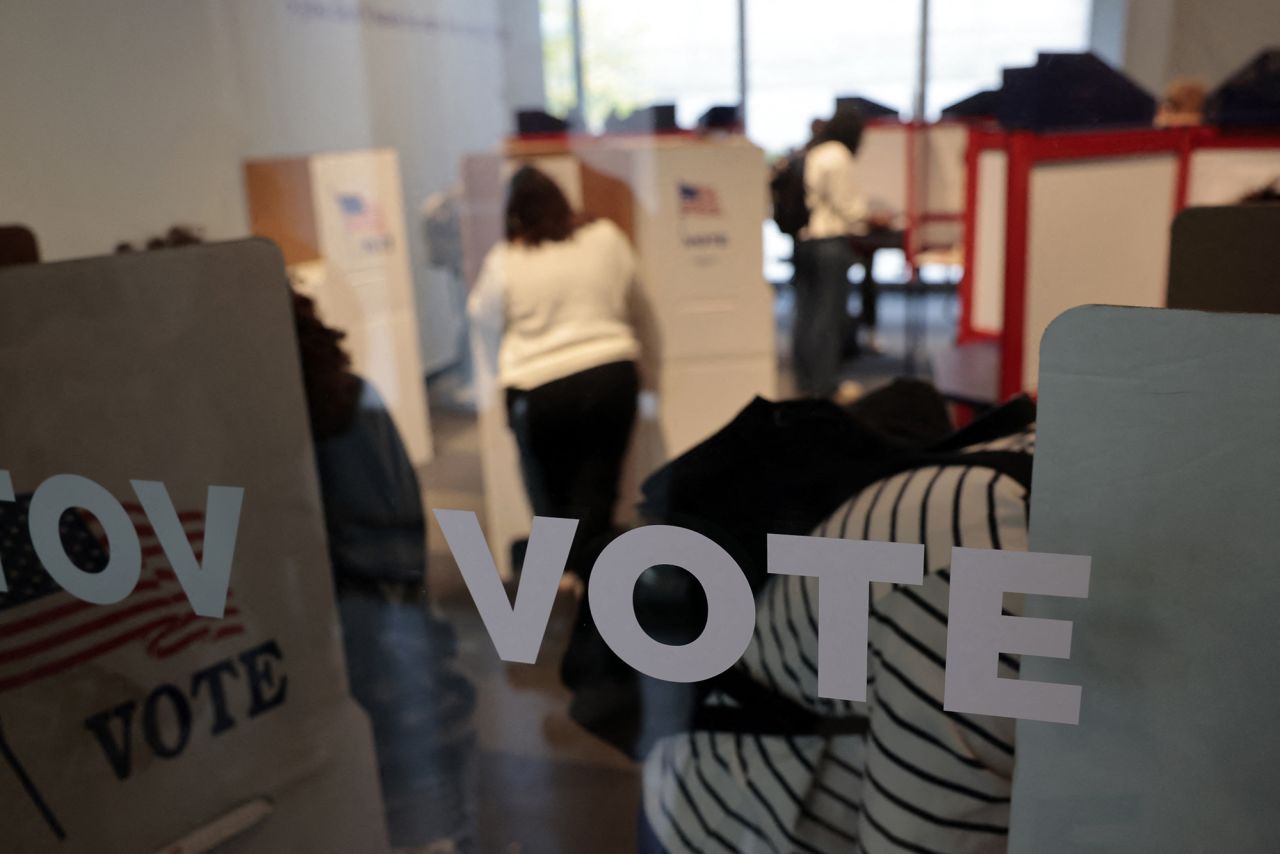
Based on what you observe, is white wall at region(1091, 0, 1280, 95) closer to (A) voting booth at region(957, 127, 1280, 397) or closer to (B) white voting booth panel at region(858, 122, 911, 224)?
(A) voting booth at region(957, 127, 1280, 397)

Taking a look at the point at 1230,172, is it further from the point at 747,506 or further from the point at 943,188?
the point at 943,188

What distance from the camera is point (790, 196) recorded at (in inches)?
54.5

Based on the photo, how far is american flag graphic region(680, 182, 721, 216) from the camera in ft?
6.87

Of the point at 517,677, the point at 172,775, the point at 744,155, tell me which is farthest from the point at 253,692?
the point at 744,155

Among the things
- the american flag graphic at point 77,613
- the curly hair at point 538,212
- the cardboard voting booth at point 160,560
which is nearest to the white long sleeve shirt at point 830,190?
the curly hair at point 538,212

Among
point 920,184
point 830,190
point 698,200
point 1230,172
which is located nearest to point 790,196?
point 830,190

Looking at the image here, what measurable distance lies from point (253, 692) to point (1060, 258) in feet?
2.59

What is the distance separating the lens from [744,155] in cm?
175

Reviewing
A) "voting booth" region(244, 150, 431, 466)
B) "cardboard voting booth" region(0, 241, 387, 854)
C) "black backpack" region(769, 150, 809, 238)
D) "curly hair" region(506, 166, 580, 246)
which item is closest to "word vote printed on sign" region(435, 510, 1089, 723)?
"cardboard voting booth" region(0, 241, 387, 854)

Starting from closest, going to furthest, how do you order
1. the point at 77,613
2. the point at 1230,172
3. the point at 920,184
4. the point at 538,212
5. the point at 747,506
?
1. the point at 747,506
2. the point at 77,613
3. the point at 1230,172
4. the point at 538,212
5. the point at 920,184

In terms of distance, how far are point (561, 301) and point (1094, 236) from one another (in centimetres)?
98

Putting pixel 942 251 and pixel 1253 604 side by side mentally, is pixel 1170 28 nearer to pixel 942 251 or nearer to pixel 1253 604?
pixel 1253 604

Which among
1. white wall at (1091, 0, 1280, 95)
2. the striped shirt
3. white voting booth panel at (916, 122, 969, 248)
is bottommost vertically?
the striped shirt

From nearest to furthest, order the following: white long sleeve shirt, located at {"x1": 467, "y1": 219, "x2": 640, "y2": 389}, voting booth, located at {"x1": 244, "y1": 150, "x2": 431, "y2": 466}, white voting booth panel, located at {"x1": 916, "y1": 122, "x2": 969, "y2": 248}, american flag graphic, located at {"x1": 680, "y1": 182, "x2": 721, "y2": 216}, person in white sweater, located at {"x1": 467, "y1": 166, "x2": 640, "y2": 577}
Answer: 1. person in white sweater, located at {"x1": 467, "y1": 166, "x2": 640, "y2": 577}
2. voting booth, located at {"x1": 244, "y1": 150, "x2": 431, "y2": 466}
3. white long sleeve shirt, located at {"x1": 467, "y1": 219, "x2": 640, "y2": 389}
4. american flag graphic, located at {"x1": 680, "y1": 182, "x2": 721, "y2": 216}
5. white voting booth panel, located at {"x1": 916, "y1": 122, "x2": 969, "y2": 248}
